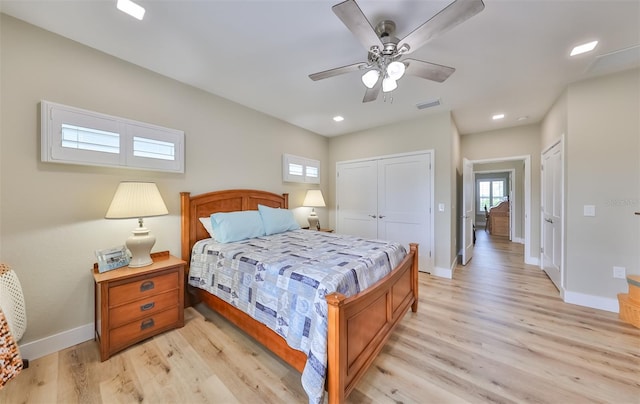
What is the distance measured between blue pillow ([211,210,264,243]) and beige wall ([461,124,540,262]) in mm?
4714

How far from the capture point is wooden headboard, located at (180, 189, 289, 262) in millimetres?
2689

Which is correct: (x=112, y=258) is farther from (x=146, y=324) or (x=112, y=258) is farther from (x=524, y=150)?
(x=524, y=150)

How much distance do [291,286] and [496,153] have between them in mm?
5025

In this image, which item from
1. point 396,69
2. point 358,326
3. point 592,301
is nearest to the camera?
point 358,326

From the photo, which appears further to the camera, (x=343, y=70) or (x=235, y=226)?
(x=235, y=226)

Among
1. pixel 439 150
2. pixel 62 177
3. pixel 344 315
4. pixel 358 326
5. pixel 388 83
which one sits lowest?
pixel 358 326

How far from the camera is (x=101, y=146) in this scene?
209 centimetres

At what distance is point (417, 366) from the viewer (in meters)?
1.75

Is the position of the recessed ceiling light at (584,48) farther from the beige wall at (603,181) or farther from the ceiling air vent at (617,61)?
the beige wall at (603,181)

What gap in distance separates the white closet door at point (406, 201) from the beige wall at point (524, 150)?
1.92 metres

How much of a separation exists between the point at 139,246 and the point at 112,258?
25 cm

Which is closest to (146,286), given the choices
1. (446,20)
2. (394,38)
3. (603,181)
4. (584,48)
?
(394,38)

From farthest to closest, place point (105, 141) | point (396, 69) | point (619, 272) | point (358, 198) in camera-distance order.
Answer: point (358, 198) < point (619, 272) < point (105, 141) < point (396, 69)

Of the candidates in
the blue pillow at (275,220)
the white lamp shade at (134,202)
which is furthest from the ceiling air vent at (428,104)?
the white lamp shade at (134,202)
